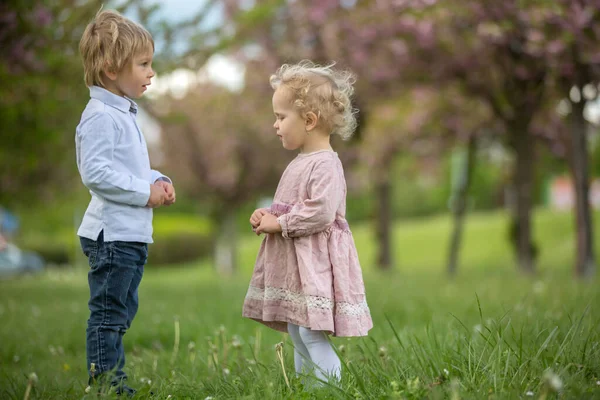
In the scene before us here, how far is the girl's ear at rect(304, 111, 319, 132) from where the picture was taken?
10.6ft

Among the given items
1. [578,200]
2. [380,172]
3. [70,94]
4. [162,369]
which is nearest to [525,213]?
[578,200]

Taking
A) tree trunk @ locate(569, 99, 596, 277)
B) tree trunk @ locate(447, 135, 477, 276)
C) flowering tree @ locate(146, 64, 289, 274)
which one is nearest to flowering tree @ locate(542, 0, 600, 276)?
tree trunk @ locate(569, 99, 596, 277)

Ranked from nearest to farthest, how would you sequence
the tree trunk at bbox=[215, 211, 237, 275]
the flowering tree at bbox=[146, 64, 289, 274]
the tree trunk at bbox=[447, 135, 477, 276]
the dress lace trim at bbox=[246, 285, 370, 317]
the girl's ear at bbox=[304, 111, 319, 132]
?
the dress lace trim at bbox=[246, 285, 370, 317]
the girl's ear at bbox=[304, 111, 319, 132]
the tree trunk at bbox=[447, 135, 477, 276]
the flowering tree at bbox=[146, 64, 289, 274]
the tree trunk at bbox=[215, 211, 237, 275]

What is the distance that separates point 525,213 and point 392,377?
9326 millimetres

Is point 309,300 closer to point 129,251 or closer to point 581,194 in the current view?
point 129,251

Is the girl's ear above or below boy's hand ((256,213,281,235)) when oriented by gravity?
above

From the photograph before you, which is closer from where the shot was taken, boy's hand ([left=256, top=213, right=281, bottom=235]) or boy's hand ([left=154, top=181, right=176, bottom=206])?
boy's hand ([left=256, top=213, right=281, bottom=235])

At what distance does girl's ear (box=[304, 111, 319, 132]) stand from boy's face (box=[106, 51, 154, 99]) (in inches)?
31.4

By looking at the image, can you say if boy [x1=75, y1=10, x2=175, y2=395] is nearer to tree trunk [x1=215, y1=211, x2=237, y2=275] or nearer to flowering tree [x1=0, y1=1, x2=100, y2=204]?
flowering tree [x1=0, y1=1, x2=100, y2=204]

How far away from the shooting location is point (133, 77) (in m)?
3.24

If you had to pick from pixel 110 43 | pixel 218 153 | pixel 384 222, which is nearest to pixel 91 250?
pixel 110 43

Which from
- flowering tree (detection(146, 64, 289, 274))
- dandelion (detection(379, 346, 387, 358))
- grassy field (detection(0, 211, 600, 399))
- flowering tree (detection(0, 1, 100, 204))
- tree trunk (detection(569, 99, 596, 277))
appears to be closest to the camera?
grassy field (detection(0, 211, 600, 399))

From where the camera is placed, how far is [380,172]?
15305mm

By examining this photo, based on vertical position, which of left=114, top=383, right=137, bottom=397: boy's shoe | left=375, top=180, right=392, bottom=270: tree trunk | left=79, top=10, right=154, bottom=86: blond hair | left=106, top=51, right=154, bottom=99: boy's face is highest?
left=79, top=10, right=154, bottom=86: blond hair
